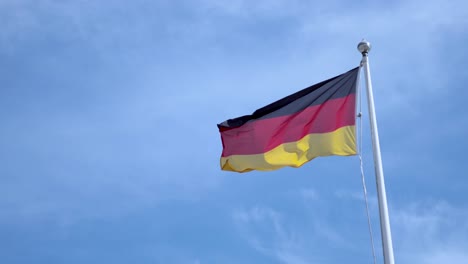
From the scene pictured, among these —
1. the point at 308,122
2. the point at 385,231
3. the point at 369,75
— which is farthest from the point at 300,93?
the point at 385,231

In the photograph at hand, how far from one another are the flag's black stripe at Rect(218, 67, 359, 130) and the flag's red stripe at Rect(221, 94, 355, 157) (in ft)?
0.42

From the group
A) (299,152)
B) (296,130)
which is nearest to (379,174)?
(299,152)

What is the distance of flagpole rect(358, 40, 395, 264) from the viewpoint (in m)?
13.5

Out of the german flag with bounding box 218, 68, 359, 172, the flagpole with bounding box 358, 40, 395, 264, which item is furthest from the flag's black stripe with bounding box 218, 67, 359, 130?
the flagpole with bounding box 358, 40, 395, 264

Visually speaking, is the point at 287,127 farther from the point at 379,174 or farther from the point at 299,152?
the point at 379,174

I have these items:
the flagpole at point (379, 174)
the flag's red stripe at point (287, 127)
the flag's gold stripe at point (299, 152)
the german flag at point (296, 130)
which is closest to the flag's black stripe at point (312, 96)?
the german flag at point (296, 130)

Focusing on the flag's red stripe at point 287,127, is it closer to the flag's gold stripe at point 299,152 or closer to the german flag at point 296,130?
the german flag at point 296,130

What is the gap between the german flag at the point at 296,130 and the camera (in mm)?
16500

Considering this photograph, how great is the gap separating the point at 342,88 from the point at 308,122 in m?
1.23

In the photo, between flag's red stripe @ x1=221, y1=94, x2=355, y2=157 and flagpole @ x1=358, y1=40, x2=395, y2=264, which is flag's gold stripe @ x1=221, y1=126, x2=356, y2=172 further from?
flagpole @ x1=358, y1=40, x2=395, y2=264

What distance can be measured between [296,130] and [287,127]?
300 mm

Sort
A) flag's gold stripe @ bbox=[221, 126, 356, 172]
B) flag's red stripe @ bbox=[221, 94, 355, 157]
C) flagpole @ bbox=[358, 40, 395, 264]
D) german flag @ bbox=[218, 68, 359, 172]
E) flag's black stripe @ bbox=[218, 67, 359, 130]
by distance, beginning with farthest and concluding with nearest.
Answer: flag's black stripe @ bbox=[218, 67, 359, 130], flag's red stripe @ bbox=[221, 94, 355, 157], german flag @ bbox=[218, 68, 359, 172], flag's gold stripe @ bbox=[221, 126, 356, 172], flagpole @ bbox=[358, 40, 395, 264]

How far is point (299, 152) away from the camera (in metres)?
17.0

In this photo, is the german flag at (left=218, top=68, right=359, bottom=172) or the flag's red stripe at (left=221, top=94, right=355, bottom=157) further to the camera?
the flag's red stripe at (left=221, top=94, right=355, bottom=157)
